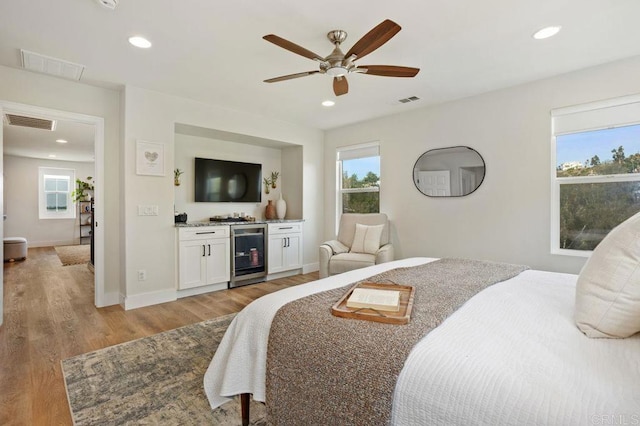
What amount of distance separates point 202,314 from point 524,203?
3.68m

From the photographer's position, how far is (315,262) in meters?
5.54

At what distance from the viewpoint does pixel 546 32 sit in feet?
7.85

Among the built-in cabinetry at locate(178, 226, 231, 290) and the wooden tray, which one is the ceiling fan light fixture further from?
the built-in cabinetry at locate(178, 226, 231, 290)

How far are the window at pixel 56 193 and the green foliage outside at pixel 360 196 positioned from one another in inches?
326

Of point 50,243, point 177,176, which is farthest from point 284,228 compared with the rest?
point 50,243

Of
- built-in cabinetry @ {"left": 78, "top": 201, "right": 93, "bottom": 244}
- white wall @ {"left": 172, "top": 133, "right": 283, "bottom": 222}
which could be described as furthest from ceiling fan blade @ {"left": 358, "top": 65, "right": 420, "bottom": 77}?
built-in cabinetry @ {"left": 78, "top": 201, "right": 93, "bottom": 244}

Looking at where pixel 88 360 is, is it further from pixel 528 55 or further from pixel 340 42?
pixel 528 55

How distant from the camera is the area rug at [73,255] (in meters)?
6.13

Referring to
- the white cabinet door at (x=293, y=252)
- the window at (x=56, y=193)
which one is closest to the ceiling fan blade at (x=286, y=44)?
the white cabinet door at (x=293, y=252)

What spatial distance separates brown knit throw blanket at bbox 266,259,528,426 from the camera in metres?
0.91

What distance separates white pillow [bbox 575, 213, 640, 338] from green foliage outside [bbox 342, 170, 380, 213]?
3.74 meters

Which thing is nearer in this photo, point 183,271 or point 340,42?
point 340,42

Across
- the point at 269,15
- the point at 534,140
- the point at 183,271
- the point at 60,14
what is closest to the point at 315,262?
the point at 183,271

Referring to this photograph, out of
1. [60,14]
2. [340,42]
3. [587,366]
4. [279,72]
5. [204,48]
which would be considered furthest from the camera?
[279,72]
